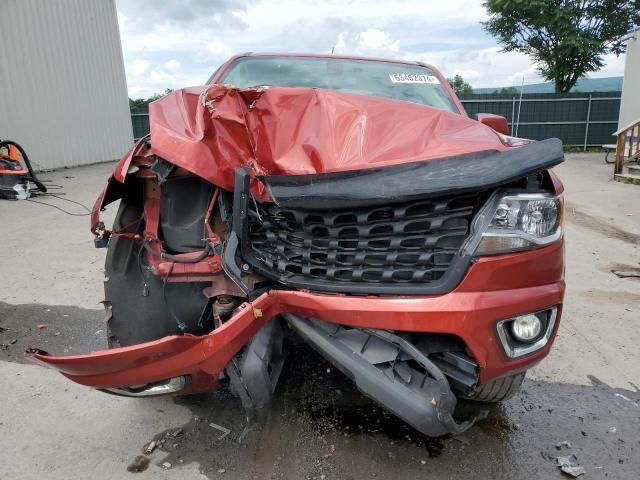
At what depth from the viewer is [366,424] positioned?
2557 mm

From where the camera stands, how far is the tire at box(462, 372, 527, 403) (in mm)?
2046

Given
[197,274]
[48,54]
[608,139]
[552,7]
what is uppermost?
[552,7]

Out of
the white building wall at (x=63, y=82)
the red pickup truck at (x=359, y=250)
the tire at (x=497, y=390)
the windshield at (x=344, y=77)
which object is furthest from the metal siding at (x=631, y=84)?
the white building wall at (x=63, y=82)

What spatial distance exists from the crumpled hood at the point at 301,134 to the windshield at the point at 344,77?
1341 millimetres

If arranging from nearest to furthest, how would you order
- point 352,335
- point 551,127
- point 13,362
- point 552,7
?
1. point 352,335
2. point 13,362
3. point 551,127
4. point 552,7

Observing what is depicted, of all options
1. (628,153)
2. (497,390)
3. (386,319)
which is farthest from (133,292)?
(628,153)

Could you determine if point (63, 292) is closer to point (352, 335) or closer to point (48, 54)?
point (352, 335)

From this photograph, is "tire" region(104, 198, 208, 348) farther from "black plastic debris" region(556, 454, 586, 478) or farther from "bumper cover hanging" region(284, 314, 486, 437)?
"black plastic debris" region(556, 454, 586, 478)

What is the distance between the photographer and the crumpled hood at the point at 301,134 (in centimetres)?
182

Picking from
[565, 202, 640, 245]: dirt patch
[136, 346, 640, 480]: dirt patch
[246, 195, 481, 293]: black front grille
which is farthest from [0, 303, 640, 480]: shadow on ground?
[565, 202, 640, 245]: dirt patch

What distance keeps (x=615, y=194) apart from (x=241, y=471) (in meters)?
9.65

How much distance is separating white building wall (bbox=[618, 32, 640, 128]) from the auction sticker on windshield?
13.6m

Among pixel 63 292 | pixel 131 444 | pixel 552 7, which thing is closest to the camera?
pixel 131 444

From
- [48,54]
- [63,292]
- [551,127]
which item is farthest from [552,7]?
[63,292]
